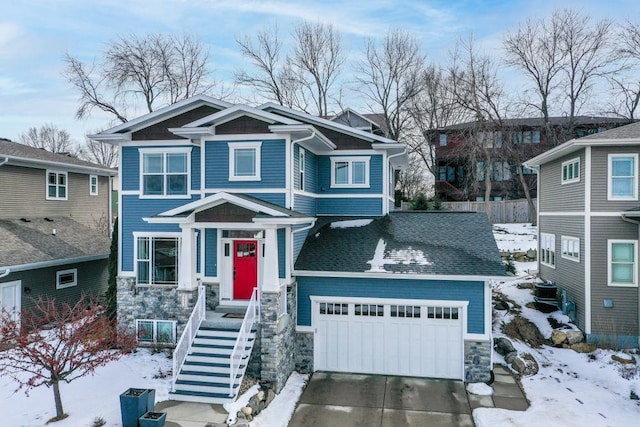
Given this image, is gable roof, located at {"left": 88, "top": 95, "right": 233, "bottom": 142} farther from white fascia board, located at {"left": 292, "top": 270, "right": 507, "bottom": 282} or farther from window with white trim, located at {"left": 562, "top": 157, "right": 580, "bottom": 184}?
window with white trim, located at {"left": 562, "top": 157, "right": 580, "bottom": 184}

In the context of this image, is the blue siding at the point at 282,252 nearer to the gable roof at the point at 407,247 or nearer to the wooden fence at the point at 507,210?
the gable roof at the point at 407,247

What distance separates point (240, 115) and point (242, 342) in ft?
19.3

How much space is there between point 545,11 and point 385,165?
21.9 metres

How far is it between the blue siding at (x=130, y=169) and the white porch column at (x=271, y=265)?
517 cm

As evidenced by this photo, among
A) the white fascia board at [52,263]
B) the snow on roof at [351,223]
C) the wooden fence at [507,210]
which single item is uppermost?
the wooden fence at [507,210]

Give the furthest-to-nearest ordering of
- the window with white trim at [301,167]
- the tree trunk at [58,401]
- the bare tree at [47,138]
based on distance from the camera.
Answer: the bare tree at [47,138] → the window with white trim at [301,167] → the tree trunk at [58,401]

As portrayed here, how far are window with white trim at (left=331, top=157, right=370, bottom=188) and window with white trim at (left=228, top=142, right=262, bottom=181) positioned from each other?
357cm

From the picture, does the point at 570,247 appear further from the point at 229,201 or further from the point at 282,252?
the point at 229,201

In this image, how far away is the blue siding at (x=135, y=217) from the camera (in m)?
13.3

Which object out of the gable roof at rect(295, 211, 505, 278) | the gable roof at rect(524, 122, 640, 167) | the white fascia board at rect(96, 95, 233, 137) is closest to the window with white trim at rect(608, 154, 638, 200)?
the gable roof at rect(524, 122, 640, 167)

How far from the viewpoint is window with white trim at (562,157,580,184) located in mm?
14290

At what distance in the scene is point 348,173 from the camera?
14992 mm

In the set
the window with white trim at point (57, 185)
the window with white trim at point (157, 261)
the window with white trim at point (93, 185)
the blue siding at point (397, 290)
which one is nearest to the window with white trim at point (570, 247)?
the blue siding at point (397, 290)

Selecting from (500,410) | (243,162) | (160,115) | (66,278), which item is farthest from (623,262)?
(66,278)
